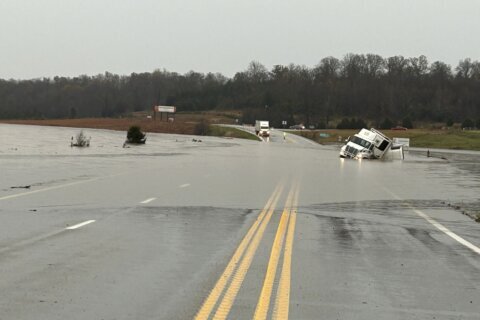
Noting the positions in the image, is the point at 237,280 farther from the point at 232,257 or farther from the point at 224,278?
the point at 232,257

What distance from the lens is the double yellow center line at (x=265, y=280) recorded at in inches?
237

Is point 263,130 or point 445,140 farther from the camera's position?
point 263,130

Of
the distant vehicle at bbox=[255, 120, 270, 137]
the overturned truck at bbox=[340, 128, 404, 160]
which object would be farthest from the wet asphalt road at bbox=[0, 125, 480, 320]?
the distant vehicle at bbox=[255, 120, 270, 137]

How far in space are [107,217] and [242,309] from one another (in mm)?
7883

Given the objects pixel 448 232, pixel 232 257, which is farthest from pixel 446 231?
pixel 232 257

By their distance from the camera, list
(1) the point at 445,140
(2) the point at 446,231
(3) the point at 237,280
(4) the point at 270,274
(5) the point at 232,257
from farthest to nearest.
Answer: (1) the point at 445,140
(2) the point at 446,231
(5) the point at 232,257
(4) the point at 270,274
(3) the point at 237,280

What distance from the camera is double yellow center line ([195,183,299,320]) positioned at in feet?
19.8

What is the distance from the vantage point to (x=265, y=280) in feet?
24.3

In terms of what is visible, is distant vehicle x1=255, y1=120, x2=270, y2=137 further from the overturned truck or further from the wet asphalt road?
the wet asphalt road

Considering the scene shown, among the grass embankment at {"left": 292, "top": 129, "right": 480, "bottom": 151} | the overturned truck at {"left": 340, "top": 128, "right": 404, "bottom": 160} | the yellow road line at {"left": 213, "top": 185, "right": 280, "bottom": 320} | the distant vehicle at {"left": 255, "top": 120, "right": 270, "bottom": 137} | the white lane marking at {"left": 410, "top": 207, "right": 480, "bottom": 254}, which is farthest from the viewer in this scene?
the distant vehicle at {"left": 255, "top": 120, "right": 270, "bottom": 137}

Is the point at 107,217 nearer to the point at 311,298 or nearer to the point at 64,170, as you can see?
the point at 311,298

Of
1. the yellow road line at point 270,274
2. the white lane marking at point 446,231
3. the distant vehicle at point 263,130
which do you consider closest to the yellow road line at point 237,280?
the yellow road line at point 270,274

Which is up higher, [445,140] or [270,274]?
[270,274]

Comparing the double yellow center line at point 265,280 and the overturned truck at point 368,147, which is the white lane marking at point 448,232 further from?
the overturned truck at point 368,147
